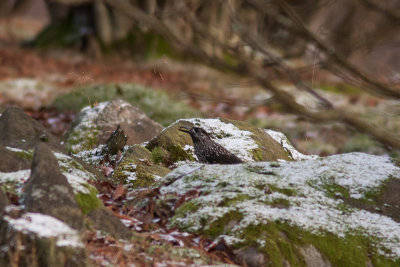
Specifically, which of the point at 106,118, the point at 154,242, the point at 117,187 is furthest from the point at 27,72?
the point at 154,242

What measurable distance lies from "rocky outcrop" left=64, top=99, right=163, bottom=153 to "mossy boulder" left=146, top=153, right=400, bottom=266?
3286 millimetres

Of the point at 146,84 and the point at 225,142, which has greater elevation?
the point at 225,142

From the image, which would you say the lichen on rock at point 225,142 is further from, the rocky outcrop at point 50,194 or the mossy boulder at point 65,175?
the rocky outcrop at point 50,194

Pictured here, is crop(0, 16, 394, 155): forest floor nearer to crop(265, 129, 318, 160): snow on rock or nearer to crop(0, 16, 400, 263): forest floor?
crop(0, 16, 400, 263): forest floor

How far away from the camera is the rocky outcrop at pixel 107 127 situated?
28.5ft

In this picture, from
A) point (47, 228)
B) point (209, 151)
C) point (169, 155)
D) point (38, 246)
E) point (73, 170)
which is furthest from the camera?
point (169, 155)

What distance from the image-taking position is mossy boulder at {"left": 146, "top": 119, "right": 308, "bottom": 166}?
7.17 metres

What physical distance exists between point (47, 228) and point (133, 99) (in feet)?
34.8

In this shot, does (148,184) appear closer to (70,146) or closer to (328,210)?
(328,210)

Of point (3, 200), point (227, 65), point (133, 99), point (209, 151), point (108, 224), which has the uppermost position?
point (227, 65)

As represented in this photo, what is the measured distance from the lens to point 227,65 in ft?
6.29

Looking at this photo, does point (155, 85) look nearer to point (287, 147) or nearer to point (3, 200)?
point (287, 147)

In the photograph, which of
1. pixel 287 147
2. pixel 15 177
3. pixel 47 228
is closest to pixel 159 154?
pixel 287 147

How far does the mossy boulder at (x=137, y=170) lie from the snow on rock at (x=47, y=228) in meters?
2.18
